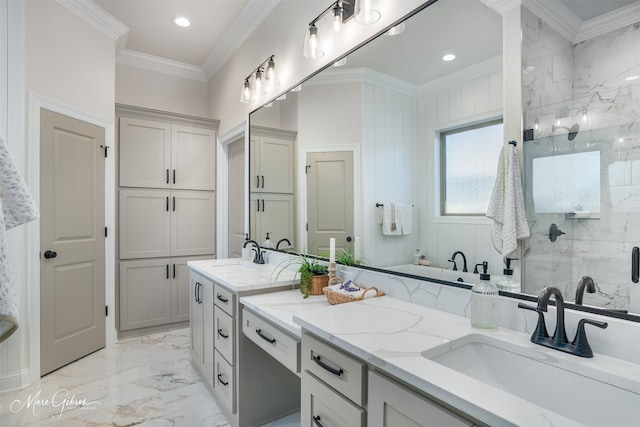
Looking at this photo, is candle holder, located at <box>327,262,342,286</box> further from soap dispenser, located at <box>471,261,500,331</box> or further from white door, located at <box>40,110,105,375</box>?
white door, located at <box>40,110,105,375</box>

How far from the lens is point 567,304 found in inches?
41.3

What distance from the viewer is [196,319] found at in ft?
8.41

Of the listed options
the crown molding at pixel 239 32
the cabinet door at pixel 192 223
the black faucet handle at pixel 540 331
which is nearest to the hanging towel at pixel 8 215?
the black faucet handle at pixel 540 331

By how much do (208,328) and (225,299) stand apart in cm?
44

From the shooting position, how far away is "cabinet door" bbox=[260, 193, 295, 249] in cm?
253

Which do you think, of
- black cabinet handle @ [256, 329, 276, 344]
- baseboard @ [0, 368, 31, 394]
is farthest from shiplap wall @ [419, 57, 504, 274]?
baseboard @ [0, 368, 31, 394]

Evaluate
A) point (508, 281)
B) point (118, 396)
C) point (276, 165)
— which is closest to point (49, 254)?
point (118, 396)

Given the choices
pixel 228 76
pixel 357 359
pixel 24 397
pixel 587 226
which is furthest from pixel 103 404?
pixel 228 76

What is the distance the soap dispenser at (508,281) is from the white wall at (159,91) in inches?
157

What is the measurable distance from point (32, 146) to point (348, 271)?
8.17 feet

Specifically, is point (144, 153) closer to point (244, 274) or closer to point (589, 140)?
point (244, 274)

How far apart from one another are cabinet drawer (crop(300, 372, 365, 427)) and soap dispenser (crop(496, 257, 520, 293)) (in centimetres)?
66

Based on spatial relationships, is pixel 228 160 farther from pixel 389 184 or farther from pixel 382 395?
pixel 382 395

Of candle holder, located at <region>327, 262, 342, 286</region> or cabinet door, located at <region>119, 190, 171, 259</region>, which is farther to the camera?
cabinet door, located at <region>119, 190, 171, 259</region>
